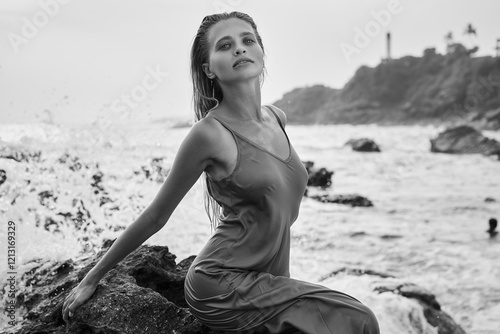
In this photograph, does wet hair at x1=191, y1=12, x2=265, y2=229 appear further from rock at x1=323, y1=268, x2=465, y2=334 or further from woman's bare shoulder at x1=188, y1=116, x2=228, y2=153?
rock at x1=323, y1=268, x2=465, y2=334

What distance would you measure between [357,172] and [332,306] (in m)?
20.8

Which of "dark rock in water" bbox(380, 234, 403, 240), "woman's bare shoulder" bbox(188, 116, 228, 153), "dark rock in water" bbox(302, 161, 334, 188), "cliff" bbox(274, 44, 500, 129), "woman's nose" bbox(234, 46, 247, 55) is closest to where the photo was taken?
"woman's bare shoulder" bbox(188, 116, 228, 153)

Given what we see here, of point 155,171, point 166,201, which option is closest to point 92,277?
point 166,201

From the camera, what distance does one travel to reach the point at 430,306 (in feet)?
17.1

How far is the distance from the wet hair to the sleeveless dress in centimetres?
26

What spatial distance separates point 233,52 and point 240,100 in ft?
0.71

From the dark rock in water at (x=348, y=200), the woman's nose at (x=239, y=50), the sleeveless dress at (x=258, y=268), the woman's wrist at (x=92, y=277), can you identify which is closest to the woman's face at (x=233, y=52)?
the woman's nose at (x=239, y=50)

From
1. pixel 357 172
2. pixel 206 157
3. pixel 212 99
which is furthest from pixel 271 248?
pixel 357 172

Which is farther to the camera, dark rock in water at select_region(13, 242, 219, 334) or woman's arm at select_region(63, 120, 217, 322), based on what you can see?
dark rock in water at select_region(13, 242, 219, 334)

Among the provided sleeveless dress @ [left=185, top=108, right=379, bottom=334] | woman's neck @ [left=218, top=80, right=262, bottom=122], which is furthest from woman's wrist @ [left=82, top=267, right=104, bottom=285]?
woman's neck @ [left=218, top=80, right=262, bottom=122]

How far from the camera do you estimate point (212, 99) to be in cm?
254

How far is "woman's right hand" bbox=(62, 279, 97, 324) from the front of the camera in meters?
2.46

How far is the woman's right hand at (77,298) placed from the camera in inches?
96.7

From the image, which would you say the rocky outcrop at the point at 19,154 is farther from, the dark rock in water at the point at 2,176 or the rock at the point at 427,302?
the rock at the point at 427,302
